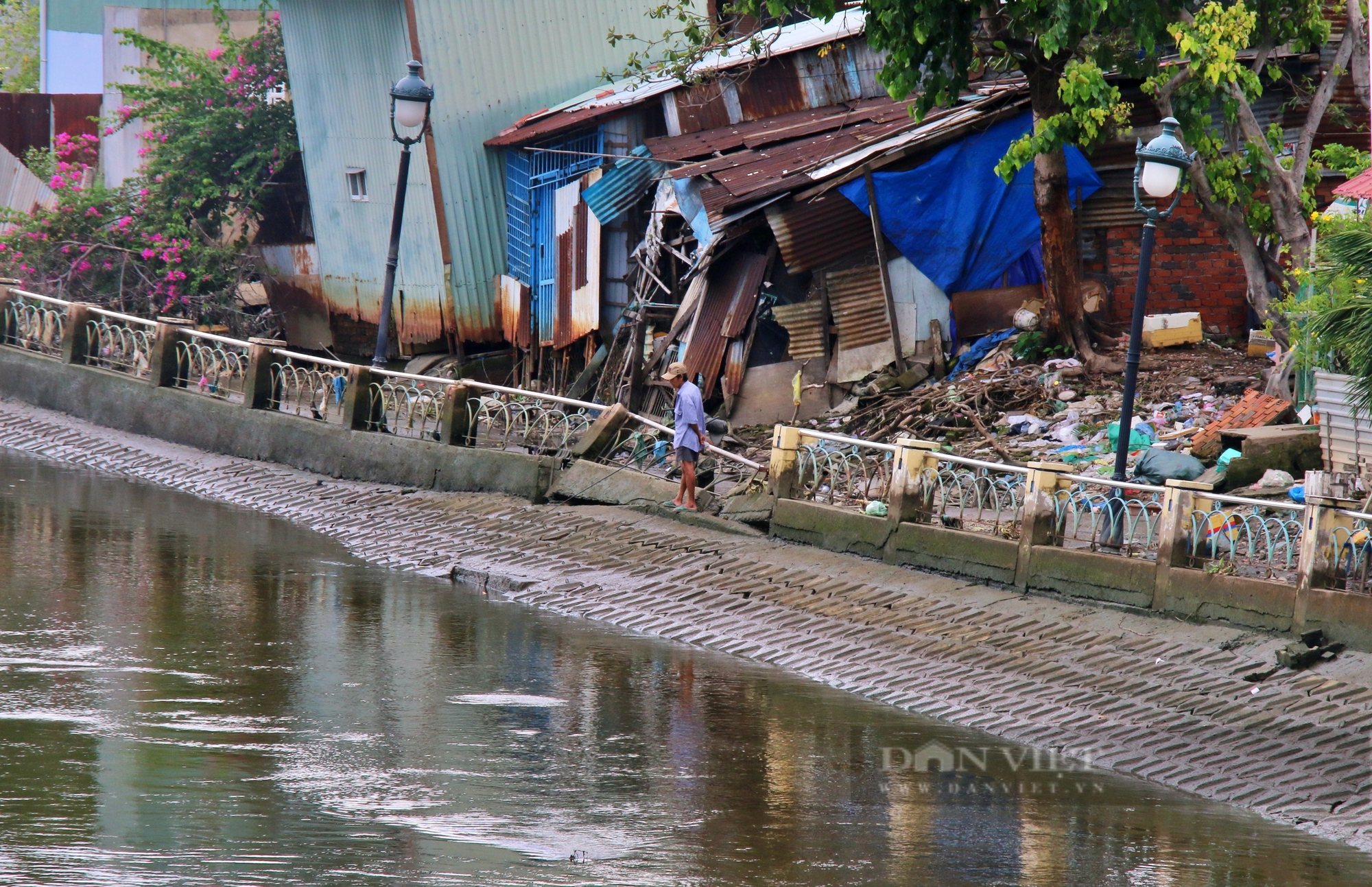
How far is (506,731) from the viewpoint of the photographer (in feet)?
28.1

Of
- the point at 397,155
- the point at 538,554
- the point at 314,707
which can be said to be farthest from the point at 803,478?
the point at 397,155

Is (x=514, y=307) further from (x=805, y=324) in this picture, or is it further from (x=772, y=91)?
(x=805, y=324)

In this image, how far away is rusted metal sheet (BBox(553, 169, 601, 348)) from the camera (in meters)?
20.8

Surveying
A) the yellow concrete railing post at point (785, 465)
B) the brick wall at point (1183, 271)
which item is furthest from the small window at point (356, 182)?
the yellow concrete railing post at point (785, 465)

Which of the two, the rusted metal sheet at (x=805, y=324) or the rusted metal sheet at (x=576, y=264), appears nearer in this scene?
the rusted metal sheet at (x=805, y=324)

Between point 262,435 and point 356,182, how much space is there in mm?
6965

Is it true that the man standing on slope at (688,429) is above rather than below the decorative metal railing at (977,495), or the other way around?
above

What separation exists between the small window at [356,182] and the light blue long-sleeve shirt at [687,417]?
1054 centimetres

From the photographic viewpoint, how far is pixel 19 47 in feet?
151

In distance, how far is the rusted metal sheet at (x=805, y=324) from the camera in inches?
728

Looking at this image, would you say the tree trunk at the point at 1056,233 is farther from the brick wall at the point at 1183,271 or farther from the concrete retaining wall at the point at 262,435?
the concrete retaining wall at the point at 262,435

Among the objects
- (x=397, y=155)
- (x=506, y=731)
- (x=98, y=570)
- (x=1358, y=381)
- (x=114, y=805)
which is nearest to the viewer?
(x=114, y=805)

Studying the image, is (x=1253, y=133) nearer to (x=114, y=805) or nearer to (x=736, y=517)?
(x=736, y=517)

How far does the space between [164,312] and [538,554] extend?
13016mm
